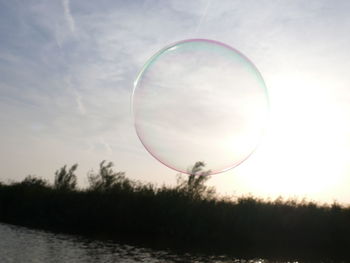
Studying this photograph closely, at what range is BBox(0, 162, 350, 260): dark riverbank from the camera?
122 feet

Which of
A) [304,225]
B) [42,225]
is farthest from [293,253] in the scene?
[42,225]

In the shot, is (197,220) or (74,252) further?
(197,220)

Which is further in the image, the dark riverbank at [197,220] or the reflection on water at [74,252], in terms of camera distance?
the dark riverbank at [197,220]

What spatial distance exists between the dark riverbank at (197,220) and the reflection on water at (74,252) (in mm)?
3882

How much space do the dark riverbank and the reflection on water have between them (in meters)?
3.88

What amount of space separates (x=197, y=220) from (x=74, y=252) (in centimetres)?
1361

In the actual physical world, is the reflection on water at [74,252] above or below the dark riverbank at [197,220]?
below

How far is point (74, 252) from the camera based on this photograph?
29.5 meters

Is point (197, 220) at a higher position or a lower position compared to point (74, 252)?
higher

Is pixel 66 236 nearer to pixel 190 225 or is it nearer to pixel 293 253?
pixel 190 225

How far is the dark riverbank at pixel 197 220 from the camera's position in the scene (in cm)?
3716

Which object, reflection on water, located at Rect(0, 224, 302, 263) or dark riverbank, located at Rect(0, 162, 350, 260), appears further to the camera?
dark riverbank, located at Rect(0, 162, 350, 260)

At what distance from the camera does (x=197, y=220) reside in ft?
132

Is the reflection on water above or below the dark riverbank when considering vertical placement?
below
